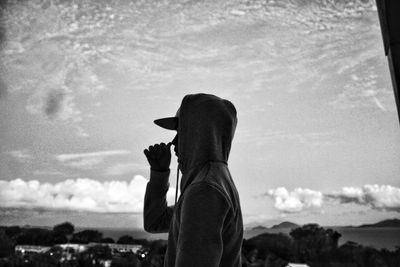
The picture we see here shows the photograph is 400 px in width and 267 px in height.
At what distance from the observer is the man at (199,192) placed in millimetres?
495

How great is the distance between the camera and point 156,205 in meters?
0.79

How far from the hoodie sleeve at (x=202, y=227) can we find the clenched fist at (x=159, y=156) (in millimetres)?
251

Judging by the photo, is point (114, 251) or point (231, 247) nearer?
point (231, 247)

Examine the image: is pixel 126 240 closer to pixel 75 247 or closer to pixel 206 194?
pixel 75 247

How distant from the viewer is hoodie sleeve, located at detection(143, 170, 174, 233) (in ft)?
2.58

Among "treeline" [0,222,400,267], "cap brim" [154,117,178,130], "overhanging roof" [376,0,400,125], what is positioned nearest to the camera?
"cap brim" [154,117,178,130]

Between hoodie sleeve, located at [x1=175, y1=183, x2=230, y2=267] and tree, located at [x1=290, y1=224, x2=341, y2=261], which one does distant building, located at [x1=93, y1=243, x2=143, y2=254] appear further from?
hoodie sleeve, located at [x1=175, y1=183, x2=230, y2=267]

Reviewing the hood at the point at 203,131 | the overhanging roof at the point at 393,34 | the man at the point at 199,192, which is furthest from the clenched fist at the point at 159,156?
the overhanging roof at the point at 393,34

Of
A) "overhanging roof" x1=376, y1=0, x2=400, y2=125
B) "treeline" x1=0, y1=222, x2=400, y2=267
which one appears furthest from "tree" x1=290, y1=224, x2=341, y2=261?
"overhanging roof" x1=376, y1=0, x2=400, y2=125

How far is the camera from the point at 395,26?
58.2 inches

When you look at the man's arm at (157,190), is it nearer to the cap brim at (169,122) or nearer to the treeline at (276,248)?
the cap brim at (169,122)

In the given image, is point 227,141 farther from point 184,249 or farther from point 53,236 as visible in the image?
point 53,236

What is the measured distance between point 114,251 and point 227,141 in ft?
10.8

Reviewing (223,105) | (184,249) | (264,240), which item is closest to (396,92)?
(223,105)
